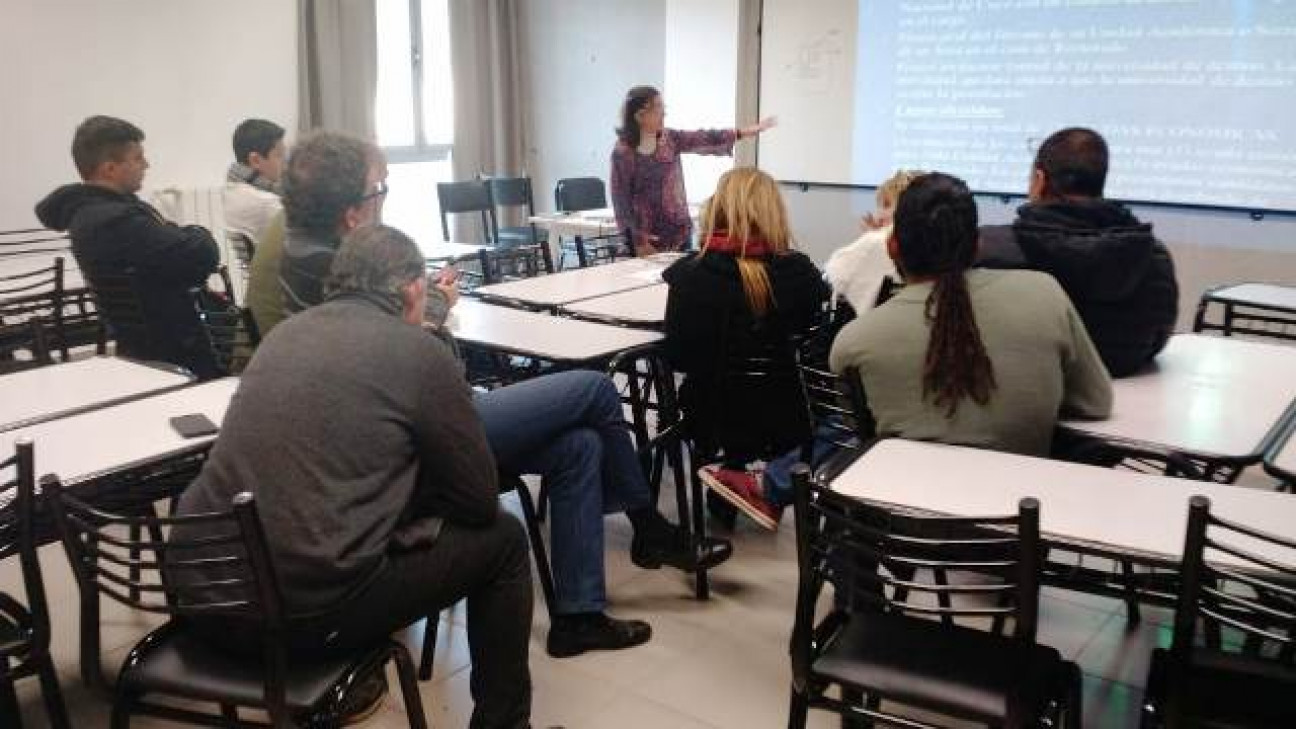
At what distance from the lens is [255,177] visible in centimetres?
402

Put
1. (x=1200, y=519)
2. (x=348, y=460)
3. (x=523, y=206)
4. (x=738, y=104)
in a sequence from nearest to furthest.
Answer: (x=1200, y=519)
(x=348, y=460)
(x=738, y=104)
(x=523, y=206)

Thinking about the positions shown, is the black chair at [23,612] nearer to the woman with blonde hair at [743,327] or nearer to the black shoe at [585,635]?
the black shoe at [585,635]

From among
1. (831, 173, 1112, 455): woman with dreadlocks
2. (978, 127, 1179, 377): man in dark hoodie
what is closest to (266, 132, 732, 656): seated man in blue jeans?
(831, 173, 1112, 455): woman with dreadlocks

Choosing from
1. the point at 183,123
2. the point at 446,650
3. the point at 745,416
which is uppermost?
the point at 183,123

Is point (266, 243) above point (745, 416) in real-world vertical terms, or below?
above

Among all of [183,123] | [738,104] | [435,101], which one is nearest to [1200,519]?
[738,104]

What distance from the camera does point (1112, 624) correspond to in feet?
9.12

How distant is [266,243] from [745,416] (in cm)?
141

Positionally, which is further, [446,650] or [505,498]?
[505,498]

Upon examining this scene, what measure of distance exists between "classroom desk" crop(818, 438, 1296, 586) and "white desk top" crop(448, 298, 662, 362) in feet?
3.34

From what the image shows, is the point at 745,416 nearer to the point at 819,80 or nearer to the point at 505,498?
the point at 505,498

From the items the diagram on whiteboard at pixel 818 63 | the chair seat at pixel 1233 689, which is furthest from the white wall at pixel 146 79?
the chair seat at pixel 1233 689

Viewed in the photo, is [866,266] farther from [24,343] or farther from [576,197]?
[576,197]

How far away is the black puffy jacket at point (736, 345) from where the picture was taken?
2887mm
